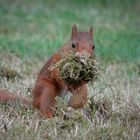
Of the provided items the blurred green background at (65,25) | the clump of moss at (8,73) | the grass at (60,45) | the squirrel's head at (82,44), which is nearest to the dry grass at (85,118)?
the grass at (60,45)

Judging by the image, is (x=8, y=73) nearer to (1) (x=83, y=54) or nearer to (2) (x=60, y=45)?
(1) (x=83, y=54)

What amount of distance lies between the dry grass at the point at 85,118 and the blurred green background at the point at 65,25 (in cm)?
209

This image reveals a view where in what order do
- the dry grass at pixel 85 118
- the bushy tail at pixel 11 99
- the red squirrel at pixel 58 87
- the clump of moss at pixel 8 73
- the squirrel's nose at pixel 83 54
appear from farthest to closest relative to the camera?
the clump of moss at pixel 8 73, the bushy tail at pixel 11 99, the red squirrel at pixel 58 87, the squirrel's nose at pixel 83 54, the dry grass at pixel 85 118

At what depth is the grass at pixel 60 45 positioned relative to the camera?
17.7 feet

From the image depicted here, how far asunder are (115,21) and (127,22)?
10.1 inches

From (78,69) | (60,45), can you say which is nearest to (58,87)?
(78,69)

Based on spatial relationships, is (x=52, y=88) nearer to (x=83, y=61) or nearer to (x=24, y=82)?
(x=83, y=61)

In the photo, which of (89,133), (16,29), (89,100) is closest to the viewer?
(89,133)

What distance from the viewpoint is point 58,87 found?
593 cm

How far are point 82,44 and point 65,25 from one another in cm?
638

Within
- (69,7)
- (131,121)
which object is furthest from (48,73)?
(69,7)

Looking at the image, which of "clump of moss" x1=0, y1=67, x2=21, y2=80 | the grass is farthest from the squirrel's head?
"clump of moss" x1=0, y1=67, x2=21, y2=80

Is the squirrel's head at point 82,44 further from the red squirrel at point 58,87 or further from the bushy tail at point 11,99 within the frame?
the bushy tail at point 11,99

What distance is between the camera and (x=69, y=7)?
1463cm
